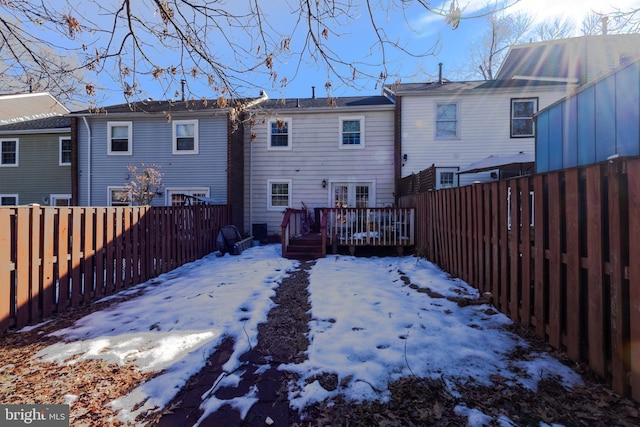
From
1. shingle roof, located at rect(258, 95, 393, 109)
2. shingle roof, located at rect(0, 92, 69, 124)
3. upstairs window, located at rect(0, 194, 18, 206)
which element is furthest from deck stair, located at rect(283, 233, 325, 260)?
shingle roof, located at rect(0, 92, 69, 124)

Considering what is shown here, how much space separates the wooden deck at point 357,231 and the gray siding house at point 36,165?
11.6 metres

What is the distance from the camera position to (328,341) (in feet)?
9.91

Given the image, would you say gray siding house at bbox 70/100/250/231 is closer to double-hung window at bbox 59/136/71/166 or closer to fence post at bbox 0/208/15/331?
double-hung window at bbox 59/136/71/166

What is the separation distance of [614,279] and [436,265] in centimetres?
435

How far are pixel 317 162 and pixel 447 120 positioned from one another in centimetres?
502

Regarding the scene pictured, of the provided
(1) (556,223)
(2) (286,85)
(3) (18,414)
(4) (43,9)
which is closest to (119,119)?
(4) (43,9)

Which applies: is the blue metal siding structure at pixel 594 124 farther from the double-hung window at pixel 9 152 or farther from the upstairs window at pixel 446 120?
the double-hung window at pixel 9 152

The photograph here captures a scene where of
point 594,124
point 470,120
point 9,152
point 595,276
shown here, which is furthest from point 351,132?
point 9,152

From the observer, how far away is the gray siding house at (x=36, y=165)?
13.4 m

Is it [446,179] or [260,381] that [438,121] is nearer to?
[446,179]

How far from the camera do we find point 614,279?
83.0 inches

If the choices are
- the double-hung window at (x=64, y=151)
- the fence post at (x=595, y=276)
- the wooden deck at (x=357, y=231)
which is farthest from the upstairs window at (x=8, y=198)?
the fence post at (x=595, y=276)

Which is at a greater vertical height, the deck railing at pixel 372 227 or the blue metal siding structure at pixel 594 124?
the blue metal siding structure at pixel 594 124

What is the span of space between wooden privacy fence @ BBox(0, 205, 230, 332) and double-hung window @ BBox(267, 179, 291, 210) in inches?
219
